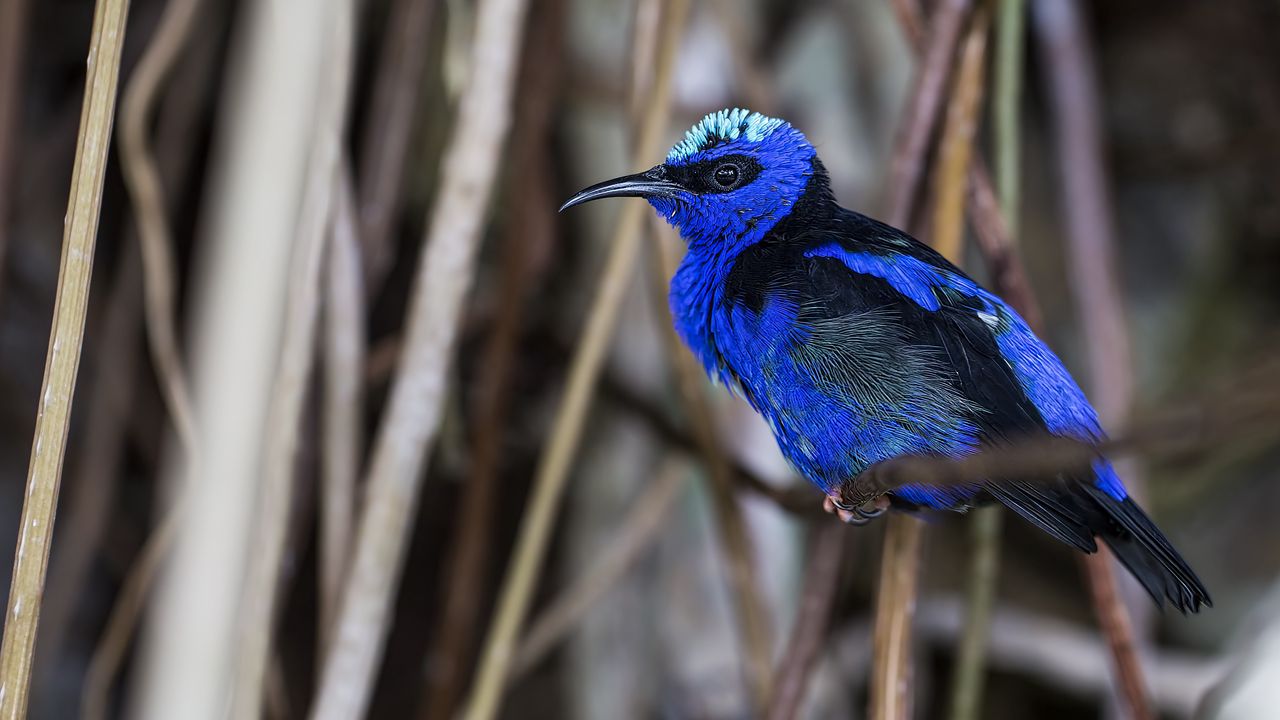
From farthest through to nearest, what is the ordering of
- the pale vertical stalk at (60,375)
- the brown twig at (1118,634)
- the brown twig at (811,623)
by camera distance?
1. the brown twig at (811,623)
2. the brown twig at (1118,634)
3. the pale vertical stalk at (60,375)

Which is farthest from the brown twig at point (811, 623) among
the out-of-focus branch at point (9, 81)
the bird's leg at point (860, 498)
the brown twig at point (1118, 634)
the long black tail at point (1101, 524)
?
the out-of-focus branch at point (9, 81)

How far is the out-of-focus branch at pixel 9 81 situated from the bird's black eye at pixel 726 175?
1.39 m

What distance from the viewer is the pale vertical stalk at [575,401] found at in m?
1.85

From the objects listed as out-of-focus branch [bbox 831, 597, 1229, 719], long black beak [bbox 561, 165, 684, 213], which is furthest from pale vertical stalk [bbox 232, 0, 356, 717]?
out-of-focus branch [bbox 831, 597, 1229, 719]

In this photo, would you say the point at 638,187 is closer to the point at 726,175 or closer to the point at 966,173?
the point at 726,175

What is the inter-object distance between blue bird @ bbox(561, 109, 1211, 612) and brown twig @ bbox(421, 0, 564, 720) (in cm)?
86

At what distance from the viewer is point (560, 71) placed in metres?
2.75

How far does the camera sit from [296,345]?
163 cm

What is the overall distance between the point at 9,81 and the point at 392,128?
719 millimetres

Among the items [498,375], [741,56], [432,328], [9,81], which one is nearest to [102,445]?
[9,81]

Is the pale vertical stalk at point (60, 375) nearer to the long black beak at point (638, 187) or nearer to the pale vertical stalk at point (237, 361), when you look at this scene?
the pale vertical stalk at point (237, 361)

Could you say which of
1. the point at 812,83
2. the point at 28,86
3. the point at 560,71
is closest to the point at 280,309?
the point at 560,71

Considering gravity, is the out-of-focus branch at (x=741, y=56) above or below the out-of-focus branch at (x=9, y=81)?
above

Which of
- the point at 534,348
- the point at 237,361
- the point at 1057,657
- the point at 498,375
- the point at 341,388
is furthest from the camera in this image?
the point at 534,348
